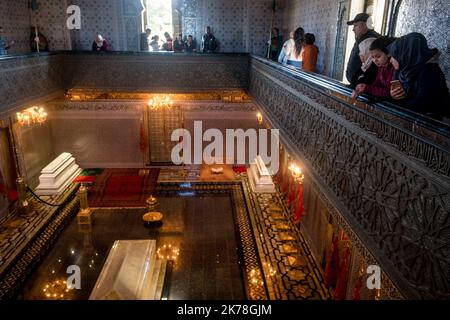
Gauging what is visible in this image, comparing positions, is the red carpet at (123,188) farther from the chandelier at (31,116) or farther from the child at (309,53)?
the child at (309,53)

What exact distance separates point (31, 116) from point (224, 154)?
5.47m

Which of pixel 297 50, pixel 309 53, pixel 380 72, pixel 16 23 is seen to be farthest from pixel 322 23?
pixel 16 23

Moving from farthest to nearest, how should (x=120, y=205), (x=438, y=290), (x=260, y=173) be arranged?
(x=260, y=173) < (x=120, y=205) < (x=438, y=290)

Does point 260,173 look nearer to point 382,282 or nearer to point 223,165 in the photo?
point 223,165

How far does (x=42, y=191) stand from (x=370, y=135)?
865 centimetres

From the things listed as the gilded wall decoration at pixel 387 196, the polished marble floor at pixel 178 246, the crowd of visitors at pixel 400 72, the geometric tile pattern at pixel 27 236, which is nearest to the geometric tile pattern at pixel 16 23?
the geometric tile pattern at pixel 27 236

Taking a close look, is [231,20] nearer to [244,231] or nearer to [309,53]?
[309,53]

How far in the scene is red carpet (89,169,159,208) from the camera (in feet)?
30.1

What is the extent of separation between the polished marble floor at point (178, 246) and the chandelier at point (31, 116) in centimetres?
295

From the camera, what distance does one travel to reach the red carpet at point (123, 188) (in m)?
9.19

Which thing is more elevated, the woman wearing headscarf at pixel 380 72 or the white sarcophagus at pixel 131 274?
the woman wearing headscarf at pixel 380 72

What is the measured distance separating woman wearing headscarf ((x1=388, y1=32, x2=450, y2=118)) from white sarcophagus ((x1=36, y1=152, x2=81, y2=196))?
344 inches

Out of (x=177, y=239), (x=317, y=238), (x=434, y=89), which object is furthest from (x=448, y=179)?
(x=177, y=239)

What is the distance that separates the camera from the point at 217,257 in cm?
679
